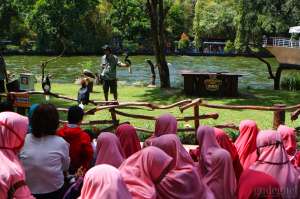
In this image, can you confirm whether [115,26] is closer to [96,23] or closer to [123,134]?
[96,23]

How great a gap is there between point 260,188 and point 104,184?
1232 mm

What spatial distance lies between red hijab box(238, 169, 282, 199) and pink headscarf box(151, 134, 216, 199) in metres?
0.40

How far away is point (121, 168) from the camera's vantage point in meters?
4.24

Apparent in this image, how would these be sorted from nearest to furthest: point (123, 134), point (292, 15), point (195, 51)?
1. point (123, 134)
2. point (292, 15)
3. point (195, 51)

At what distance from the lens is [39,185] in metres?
4.43

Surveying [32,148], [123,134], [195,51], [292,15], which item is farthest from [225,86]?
[195,51]

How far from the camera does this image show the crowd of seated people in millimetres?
3849

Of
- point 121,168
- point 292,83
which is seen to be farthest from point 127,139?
point 292,83

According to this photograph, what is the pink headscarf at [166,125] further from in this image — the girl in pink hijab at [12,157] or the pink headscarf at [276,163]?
the girl in pink hijab at [12,157]

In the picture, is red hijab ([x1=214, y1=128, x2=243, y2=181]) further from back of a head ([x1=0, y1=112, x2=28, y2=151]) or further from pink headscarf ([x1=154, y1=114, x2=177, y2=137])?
back of a head ([x1=0, y1=112, x2=28, y2=151])

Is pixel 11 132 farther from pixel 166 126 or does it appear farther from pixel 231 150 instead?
pixel 231 150

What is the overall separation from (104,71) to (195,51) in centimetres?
4654

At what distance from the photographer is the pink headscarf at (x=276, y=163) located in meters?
4.70

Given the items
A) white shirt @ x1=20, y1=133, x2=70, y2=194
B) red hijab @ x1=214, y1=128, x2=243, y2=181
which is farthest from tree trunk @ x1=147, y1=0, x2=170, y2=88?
white shirt @ x1=20, y1=133, x2=70, y2=194
